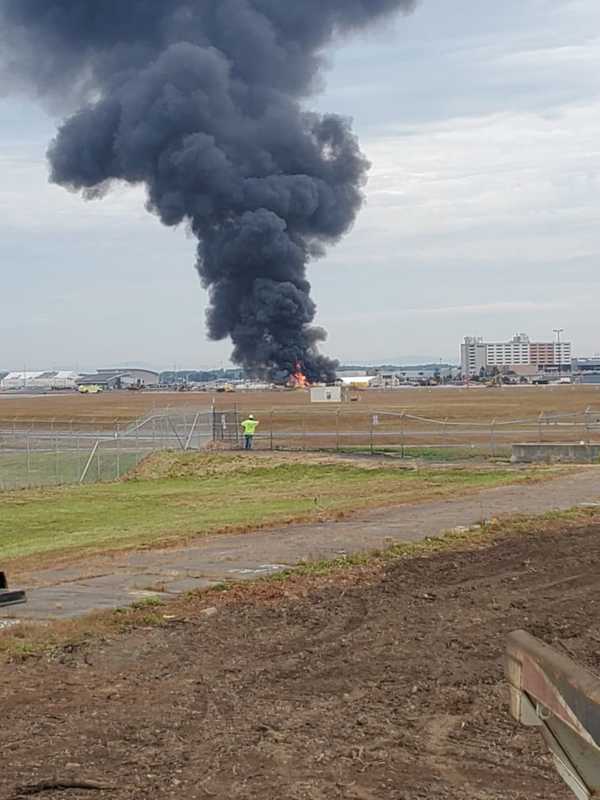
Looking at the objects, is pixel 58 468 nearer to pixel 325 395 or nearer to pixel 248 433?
pixel 248 433

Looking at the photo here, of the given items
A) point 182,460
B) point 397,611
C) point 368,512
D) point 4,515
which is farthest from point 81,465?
point 397,611

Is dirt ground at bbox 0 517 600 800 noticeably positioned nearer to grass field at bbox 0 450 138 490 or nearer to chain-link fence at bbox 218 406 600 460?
grass field at bbox 0 450 138 490

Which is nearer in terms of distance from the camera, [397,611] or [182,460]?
[397,611]

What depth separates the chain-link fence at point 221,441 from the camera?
42531 millimetres

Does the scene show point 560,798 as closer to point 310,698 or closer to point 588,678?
point 310,698

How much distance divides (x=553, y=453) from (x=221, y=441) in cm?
1785

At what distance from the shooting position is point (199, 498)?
3278 cm

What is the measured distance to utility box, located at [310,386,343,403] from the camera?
352 feet

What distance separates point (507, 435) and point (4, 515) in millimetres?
30592

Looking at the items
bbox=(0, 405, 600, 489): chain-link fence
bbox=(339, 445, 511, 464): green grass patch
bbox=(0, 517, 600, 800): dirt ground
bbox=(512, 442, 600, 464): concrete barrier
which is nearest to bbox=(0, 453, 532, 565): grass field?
bbox=(0, 405, 600, 489): chain-link fence

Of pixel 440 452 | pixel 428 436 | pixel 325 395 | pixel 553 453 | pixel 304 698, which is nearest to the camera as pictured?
pixel 304 698

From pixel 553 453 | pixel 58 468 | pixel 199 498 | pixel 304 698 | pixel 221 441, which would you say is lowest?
pixel 199 498

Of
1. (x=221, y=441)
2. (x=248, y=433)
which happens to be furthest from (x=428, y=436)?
(x=248, y=433)

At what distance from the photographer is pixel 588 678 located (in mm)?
3129
